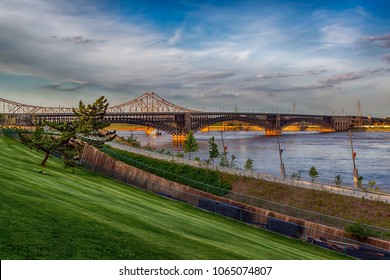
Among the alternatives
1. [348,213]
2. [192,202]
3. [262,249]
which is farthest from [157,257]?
[348,213]

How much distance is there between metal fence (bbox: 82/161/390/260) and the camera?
27597mm

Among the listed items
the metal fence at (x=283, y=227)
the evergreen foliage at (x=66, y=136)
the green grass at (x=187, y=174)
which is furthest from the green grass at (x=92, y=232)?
the green grass at (x=187, y=174)

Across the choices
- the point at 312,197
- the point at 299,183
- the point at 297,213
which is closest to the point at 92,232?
the point at 297,213

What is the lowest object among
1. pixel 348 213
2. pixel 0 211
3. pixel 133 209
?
pixel 348 213

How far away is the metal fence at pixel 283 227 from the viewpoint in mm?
27597

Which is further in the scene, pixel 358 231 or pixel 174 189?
pixel 174 189

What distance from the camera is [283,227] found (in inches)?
1262

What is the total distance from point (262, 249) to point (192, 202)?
17349mm

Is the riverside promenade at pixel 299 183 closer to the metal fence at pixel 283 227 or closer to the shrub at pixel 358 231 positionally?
the shrub at pixel 358 231

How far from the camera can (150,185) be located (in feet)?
144

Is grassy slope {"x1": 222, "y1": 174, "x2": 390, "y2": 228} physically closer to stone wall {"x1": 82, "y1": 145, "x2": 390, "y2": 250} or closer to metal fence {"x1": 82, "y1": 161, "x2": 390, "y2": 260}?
stone wall {"x1": 82, "y1": 145, "x2": 390, "y2": 250}

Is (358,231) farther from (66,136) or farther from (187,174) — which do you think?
(66,136)

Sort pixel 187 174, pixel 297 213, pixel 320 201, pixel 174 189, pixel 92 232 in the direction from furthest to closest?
pixel 187 174
pixel 174 189
pixel 320 201
pixel 297 213
pixel 92 232

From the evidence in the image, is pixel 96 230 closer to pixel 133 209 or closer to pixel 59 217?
pixel 59 217
